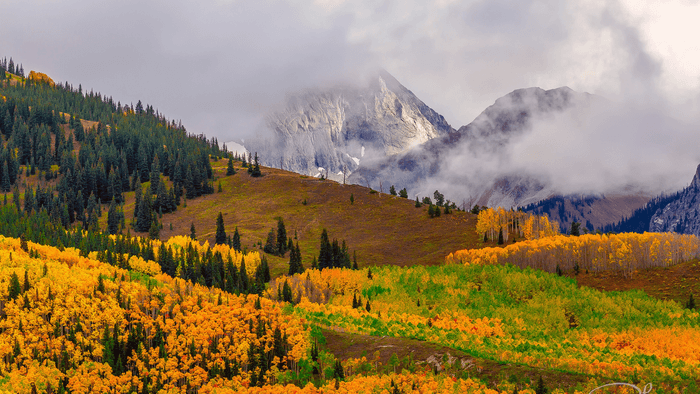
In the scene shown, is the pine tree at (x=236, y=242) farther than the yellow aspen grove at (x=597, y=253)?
Yes

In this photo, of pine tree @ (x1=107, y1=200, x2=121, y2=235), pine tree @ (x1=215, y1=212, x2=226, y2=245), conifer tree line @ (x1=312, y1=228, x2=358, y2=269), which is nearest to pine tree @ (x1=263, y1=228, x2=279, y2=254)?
pine tree @ (x1=215, y1=212, x2=226, y2=245)

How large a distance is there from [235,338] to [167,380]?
10.2 meters

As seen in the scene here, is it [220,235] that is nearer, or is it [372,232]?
[220,235]

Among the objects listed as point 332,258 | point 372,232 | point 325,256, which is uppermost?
point 372,232

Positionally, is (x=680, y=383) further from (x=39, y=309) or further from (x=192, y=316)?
(x=39, y=309)

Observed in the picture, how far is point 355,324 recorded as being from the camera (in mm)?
74812

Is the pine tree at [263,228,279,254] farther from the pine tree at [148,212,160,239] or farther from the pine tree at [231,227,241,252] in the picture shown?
the pine tree at [148,212,160,239]

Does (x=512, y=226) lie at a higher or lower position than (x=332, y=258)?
higher

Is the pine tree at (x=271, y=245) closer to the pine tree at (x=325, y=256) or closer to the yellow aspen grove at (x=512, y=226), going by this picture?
the pine tree at (x=325, y=256)

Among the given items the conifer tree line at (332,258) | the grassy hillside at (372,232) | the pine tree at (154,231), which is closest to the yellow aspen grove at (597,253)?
the grassy hillside at (372,232)

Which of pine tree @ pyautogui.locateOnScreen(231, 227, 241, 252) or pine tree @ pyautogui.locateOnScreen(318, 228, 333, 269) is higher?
pine tree @ pyautogui.locateOnScreen(231, 227, 241, 252)

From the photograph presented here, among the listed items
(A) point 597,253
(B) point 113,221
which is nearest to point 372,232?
(A) point 597,253

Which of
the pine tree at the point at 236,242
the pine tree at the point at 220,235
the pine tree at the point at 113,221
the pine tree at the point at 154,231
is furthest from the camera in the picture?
the pine tree at the point at 113,221

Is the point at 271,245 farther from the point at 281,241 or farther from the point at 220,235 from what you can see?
the point at 220,235
